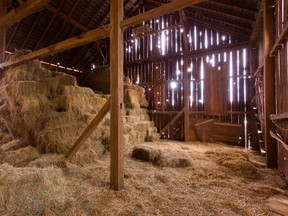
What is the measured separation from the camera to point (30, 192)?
2.74 metres

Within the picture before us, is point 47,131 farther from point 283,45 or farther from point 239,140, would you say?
point 239,140

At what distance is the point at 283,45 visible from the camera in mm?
3900

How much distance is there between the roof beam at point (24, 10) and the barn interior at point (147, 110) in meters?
0.03

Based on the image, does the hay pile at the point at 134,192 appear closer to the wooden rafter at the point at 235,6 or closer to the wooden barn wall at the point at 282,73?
the wooden barn wall at the point at 282,73

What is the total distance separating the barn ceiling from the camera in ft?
23.2

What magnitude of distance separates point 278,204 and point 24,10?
6692 mm

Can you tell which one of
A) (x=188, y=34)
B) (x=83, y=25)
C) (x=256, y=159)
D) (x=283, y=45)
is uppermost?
(x=83, y=25)

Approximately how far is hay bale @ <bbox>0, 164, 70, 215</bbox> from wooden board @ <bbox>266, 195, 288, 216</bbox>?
9.27 ft

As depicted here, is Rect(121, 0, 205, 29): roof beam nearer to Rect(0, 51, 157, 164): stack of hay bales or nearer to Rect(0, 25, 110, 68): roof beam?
Rect(0, 25, 110, 68): roof beam

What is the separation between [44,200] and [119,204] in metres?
1.01

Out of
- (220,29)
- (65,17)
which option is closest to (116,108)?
(220,29)

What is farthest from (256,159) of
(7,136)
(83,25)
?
(83,25)

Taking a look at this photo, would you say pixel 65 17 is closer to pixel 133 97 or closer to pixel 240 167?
pixel 133 97

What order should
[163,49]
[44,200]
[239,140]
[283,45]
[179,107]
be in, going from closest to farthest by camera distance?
[44,200] → [283,45] → [239,140] → [179,107] → [163,49]
